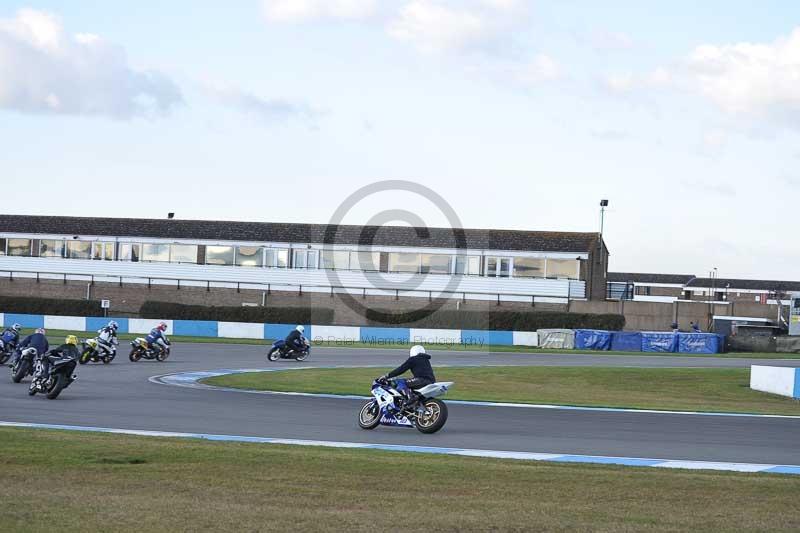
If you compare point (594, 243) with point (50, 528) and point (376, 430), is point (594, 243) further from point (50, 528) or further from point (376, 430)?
point (50, 528)

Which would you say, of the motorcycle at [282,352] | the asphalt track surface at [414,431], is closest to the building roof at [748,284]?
the motorcycle at [282,352]

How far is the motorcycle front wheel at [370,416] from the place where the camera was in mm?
18109

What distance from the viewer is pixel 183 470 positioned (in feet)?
38.7

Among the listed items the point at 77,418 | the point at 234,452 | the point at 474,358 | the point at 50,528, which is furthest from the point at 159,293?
the point at 50,528

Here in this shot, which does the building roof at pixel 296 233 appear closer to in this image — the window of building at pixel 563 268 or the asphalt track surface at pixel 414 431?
the window of building at pixel 563 268

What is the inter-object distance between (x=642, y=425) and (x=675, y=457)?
490 cm

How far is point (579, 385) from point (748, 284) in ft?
408

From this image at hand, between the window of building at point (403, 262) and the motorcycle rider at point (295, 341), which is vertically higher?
the window of building at point (403, 262)

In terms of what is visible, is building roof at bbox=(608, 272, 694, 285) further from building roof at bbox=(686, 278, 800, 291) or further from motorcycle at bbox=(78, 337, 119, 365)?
motorcycle at bbox=(78, 337, 119, 365)

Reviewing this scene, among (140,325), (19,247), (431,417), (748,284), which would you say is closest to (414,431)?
(431,417)

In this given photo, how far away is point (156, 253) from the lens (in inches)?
2746

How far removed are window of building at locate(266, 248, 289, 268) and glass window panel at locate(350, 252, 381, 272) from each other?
4505mm

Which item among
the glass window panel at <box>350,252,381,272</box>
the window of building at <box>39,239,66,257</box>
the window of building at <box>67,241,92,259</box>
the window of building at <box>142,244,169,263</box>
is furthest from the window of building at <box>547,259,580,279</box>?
the window of building at <box>39,239,66,257</box>

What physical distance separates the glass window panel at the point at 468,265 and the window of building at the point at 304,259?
9.13 m
